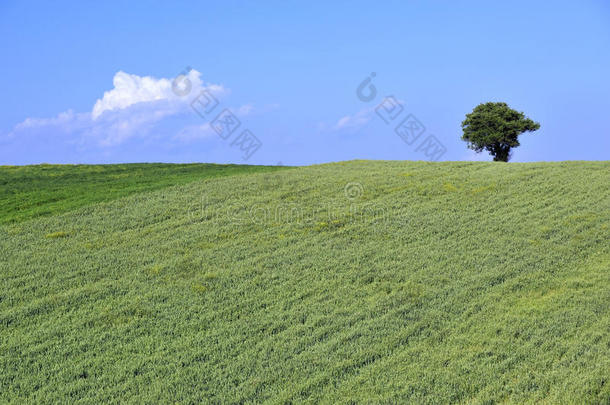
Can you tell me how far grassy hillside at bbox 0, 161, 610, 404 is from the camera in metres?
11.3

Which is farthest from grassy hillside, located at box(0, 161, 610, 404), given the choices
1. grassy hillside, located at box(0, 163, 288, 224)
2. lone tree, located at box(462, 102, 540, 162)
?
lone tree, located at box(462, 102, 540, 162)

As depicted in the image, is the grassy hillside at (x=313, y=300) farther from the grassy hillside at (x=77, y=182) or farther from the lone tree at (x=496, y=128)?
the lone tree at (x=496, y=128)

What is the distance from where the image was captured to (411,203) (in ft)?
81.9

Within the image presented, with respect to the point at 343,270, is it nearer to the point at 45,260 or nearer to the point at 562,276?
the point at 562,276

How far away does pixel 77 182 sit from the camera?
33219mm

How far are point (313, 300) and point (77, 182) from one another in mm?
23660

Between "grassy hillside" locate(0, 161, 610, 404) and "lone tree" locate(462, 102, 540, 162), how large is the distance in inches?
1059

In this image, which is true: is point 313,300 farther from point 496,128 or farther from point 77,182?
point 496,128

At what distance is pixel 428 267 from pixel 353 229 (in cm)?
469

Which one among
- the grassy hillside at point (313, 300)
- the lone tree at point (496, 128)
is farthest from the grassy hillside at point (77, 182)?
the lone tree at point (496, 128)

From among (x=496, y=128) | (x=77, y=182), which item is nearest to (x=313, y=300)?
(x=77, y=182)

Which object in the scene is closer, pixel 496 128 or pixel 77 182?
pixel 77 182

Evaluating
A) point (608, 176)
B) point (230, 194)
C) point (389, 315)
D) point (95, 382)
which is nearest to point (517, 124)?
point (608, 176)

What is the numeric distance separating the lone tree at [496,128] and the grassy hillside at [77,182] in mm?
25501
